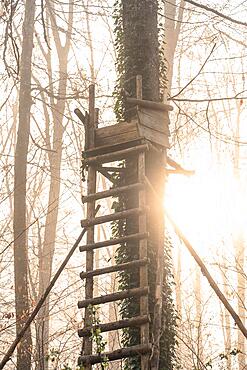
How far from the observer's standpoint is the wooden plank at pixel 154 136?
712 centimetres

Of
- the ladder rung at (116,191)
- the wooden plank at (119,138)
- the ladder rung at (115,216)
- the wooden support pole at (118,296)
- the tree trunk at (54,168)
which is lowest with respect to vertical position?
the wooden support pole at (118,296)

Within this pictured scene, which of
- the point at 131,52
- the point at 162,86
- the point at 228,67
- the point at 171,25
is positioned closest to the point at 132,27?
the point at 131,52

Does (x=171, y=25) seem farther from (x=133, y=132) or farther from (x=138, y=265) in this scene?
(x=138, y=265)

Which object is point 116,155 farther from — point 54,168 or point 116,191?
point 54,168

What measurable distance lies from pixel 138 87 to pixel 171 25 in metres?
10.9

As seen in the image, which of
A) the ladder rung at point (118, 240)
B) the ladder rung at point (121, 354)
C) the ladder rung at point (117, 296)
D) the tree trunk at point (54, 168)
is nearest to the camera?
the ladder rung at point (121, 354)

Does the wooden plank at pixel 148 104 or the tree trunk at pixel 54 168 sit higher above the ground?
the tree trunk at pixel 54 168

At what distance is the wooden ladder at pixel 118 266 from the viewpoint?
20.1 ft

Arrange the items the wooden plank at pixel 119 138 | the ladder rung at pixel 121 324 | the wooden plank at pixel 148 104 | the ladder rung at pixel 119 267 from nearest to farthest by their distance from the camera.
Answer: the ladder rung at pixel 121 324 → the ladder rung at pixel 119 267 → the wooden plank at pixel 119 138 → the wooden plank at pixel 148 104

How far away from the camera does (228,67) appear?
27281mm

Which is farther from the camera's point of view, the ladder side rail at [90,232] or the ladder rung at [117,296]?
the ladder side rail at [90,232]

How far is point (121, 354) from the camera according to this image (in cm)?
615

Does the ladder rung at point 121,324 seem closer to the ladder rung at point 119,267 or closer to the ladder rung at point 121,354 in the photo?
the ladder rung at point 121,354

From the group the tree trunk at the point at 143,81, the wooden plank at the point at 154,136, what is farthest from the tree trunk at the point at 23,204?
the wooden plank at the point at 154,136
